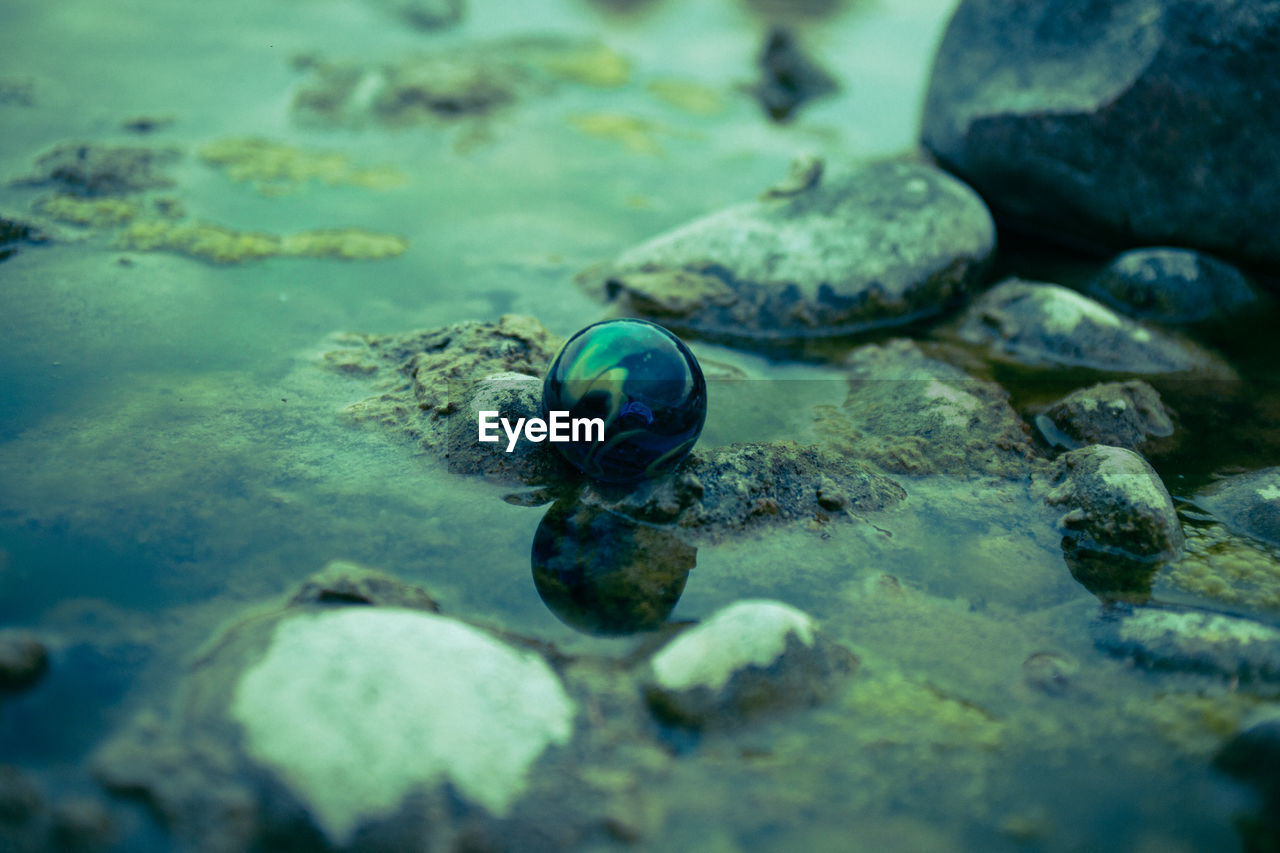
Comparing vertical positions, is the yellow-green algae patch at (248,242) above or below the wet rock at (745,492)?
below

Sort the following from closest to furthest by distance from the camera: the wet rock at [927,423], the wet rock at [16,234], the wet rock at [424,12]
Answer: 1. the wet rock at [927,423]
2. the wet rock at [16,234]
3. the wet rock at [424,12]

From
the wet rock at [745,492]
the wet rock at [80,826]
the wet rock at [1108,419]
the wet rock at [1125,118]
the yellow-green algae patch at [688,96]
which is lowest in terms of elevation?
the wet rock at [80,826]

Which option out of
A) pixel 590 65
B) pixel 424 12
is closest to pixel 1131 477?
pixel 590 65

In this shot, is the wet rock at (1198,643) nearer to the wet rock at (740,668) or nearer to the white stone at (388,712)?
the wet rock at (740,668)

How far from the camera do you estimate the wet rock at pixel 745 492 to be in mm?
2934

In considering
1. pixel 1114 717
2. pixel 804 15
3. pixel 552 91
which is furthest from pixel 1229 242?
pixel 804 15

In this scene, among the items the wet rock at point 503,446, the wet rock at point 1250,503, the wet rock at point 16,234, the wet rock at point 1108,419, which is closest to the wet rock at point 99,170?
the wet rock at point 16,234

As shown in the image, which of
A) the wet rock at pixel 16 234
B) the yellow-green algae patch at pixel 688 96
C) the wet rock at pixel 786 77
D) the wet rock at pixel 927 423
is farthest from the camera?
the wet rock at pixel 786 77

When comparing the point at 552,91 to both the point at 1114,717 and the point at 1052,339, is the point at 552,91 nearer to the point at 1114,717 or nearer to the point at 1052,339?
the point at 1052,339

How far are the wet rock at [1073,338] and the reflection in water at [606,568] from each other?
211cm

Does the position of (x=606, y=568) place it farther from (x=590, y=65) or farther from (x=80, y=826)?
(x=590, y=65)

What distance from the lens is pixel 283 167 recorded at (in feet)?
17.1

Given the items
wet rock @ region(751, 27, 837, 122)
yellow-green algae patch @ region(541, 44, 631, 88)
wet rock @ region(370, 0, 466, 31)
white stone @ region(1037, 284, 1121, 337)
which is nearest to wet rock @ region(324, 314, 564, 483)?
white stone @ region(1037, 284, 1121, 337)

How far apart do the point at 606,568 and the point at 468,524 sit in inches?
18.9
